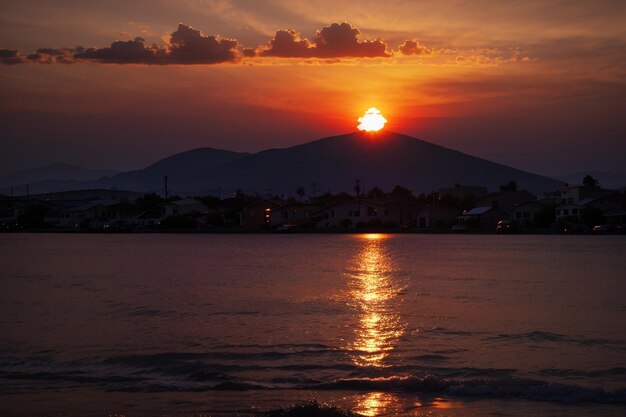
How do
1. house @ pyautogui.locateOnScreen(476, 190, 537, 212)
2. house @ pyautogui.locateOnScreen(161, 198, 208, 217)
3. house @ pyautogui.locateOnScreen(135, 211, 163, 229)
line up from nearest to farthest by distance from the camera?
1. house @ pyautogui.locateOnScreen(476, 190, 537, 212)
2. house @ pyautogui.locateOnScreen(161, 198, 208, 217)
3. house @ pyautogui.locateOnScreen(135, 211, 163, 229)

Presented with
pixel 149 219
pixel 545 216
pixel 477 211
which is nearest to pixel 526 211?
pixel 545 216

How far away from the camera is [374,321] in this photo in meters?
15.4

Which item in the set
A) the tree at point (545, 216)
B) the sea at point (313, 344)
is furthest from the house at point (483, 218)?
the sea at point (313, 344)

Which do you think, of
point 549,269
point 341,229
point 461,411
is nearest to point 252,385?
point 461,411

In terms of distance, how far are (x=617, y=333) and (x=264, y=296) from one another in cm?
957

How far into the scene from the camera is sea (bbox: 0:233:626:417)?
8.89m

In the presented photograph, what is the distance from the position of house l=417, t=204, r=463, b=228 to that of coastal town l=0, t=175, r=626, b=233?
9 centimetres

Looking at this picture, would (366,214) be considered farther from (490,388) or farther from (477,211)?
(490,388)

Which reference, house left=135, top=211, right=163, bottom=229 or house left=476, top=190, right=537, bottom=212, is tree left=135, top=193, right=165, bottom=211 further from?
house left=476, top=190, right=537, bottom=212

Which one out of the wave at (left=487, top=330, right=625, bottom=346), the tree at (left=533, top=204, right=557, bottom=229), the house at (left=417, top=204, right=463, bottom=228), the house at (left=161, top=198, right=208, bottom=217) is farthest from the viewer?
the house at (left=161, top=198, right=208, bottom=217)

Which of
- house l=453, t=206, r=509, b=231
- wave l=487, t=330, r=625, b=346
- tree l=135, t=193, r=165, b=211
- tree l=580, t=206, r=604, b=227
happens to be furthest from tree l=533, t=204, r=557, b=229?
wave l=487, t=330, r=625, b=346

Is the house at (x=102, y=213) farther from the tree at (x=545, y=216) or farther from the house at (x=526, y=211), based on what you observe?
the tree at (x=545, y=216)

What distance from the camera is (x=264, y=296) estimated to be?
2031 centimetres

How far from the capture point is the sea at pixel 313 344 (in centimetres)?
889
